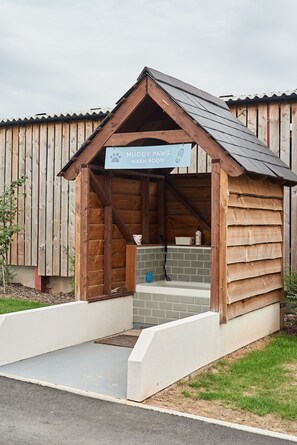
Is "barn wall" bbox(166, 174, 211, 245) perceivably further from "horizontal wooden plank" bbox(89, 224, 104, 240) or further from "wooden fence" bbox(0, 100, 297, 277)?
"horizontal wooden plank" bbox(89, 224, 104, 240)

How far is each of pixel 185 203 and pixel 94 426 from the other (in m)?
6.16

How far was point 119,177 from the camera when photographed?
33.2 feet

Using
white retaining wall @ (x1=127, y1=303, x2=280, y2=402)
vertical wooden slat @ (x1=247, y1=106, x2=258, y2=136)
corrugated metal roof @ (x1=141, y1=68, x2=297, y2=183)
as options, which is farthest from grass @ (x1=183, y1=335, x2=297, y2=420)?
vertical wooden slat @ (x1=247, y1=106, x2=258, y2=136)

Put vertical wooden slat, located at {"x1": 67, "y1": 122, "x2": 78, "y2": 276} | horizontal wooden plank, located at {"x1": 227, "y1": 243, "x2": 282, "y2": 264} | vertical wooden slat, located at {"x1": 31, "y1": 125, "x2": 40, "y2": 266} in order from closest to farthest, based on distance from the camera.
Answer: horizontal wooden plank, located at {"x1": 227, "y1": 243, "x2": 282, "y2": 264}
vertical wooden slat, located at {"x1": 67, "y1": 122, "x2": 78, "y2": 276}
vertical wooden slat, located at {"x1": 31, "y1": 125, "x2": 40, "y2": 266}

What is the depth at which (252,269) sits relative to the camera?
9203 mm

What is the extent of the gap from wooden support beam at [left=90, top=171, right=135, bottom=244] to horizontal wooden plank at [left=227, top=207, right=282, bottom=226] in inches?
80.2

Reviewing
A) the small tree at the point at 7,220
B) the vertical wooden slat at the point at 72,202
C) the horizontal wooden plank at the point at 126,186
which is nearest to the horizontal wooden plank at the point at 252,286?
the horizontal wooden plank at the point at 126,186

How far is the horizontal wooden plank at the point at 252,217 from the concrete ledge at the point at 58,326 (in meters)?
2.33

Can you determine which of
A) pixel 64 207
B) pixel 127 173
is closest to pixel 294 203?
pixel 127 173

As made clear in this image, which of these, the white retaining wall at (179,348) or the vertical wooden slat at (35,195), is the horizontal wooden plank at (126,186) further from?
the vertical wooden slat at (35,195)

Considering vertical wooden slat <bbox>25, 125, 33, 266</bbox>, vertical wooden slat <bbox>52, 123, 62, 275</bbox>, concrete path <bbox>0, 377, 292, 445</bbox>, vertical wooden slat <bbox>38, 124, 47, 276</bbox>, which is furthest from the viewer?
vertical wooden slat <bbox>25, 125, 33, 266</bbox>

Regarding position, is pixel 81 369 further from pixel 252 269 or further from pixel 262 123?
pixel 262 123

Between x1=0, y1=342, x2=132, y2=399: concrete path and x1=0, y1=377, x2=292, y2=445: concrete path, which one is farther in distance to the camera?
x1=0, y1=342, x2=132, y2=399: concrete path

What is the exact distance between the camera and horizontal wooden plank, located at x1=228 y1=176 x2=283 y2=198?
27.7 feet
